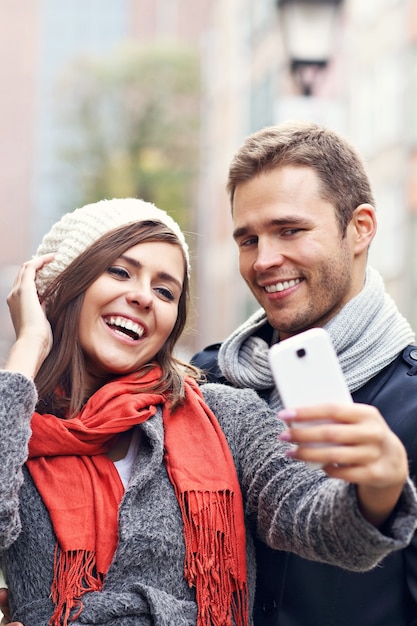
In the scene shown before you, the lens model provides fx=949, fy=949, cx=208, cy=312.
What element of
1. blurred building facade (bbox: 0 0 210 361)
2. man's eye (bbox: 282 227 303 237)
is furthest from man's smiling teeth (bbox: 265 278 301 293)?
blurred building facade (bbox: 0 0 210 361)

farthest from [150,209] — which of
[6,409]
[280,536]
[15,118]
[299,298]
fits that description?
[15,118]

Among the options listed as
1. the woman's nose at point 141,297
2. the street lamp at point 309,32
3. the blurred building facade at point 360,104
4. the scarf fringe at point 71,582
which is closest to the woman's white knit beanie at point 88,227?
the woman's nose at point 141,297

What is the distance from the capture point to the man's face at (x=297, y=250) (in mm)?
3145

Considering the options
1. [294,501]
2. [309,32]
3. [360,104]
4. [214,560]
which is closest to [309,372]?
[294,501]

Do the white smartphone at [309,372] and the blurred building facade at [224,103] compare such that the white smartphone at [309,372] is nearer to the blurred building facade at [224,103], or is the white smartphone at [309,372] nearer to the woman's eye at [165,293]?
the woman's eye at [165,293]

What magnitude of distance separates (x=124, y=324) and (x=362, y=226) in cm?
94

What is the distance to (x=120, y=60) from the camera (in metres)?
38.0

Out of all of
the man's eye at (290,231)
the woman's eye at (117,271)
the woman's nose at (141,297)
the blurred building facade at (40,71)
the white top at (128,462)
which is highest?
the blurred building facade at (40,71)

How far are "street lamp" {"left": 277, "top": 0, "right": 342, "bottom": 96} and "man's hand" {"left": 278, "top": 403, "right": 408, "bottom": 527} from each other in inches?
185

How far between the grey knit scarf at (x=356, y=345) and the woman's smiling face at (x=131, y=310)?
0.35 m

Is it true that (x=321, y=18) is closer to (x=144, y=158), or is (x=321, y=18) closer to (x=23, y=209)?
(x=144, y=158)

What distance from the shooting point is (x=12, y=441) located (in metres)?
2.53

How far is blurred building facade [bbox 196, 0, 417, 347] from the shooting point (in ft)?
48.3

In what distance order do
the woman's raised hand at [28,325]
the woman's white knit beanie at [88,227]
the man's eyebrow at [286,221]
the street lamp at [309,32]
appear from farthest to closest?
the street lamp at [309,32], the man's eyebrow at [286,221], the woman's white knit beanie at [88,227], the woman's raised hand at [28,325]
